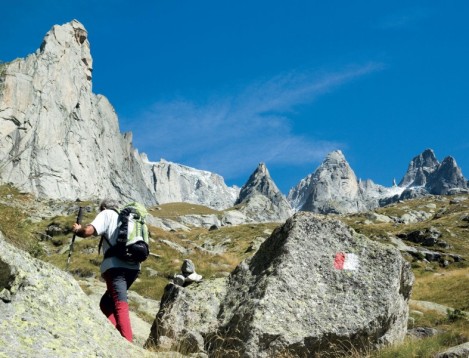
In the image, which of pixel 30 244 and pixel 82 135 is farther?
pixel 82 135

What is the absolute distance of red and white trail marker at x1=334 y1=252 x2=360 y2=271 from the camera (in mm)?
12742

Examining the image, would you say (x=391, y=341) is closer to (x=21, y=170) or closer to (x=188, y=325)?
(x=188, y=325)

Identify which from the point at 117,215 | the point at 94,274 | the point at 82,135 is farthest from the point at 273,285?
the point at 82,135

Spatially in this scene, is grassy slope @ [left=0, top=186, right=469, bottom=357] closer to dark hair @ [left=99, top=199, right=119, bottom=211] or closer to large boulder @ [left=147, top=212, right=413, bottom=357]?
large boulder @ [left=147, top=212, right=413, bottom=357]

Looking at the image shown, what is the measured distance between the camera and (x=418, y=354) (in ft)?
29.6

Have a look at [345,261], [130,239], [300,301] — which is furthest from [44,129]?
[130,239]

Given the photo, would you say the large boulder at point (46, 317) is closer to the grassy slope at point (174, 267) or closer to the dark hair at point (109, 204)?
the dark hair at point (109, 204)

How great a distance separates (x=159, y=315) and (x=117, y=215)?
3.84 meters

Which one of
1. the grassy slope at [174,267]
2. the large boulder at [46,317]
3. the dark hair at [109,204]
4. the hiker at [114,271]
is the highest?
the grassy slope at [174,267]

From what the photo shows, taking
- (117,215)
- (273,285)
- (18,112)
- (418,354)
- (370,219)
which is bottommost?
(418,354)

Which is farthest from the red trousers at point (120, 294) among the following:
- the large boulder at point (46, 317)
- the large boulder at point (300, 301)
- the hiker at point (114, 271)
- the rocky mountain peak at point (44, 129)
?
the rocky mountain peak at point (44, 129)

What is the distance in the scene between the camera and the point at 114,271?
9.98m

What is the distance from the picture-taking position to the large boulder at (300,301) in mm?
11281

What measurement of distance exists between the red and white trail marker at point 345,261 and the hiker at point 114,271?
541cm
